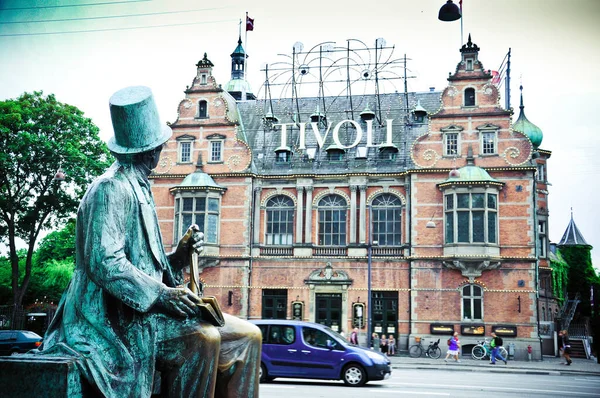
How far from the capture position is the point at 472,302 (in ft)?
102

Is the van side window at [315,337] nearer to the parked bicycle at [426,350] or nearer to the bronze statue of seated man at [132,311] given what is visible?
the bronze statue of seated man at [132,311]

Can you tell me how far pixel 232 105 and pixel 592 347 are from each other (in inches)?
925

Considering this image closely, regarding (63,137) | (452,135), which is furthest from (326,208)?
(63,137)

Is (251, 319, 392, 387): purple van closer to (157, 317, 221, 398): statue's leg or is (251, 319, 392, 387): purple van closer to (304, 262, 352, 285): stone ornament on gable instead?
(157, 317, 221, 398): statue's leg

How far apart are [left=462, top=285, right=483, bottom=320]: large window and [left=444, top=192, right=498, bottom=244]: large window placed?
2.28 metres

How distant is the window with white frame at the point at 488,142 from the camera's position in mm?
32031

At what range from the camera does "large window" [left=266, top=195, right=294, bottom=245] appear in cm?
3444

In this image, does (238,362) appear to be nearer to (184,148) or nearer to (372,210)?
(372,210)

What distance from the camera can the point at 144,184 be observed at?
3365 mm

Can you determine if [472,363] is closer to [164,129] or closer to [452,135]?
[452,135]

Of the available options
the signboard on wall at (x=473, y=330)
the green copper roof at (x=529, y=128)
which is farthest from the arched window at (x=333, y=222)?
the green copper roof at (x=529, y=128)

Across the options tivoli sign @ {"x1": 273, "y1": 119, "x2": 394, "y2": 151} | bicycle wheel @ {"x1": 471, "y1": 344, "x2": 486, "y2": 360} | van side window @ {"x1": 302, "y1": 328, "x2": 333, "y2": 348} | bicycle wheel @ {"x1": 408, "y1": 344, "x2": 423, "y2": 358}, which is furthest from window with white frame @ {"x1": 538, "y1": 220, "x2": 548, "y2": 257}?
van side window @ {"x1": 302, "y1": 328, "x2": 333, "y2": 348}

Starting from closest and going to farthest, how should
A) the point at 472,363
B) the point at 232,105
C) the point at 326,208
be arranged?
1. the point at 472,363
2. the point at 326,208
3. the point at 232,105

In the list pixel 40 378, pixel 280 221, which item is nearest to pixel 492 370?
pixel 280 221
